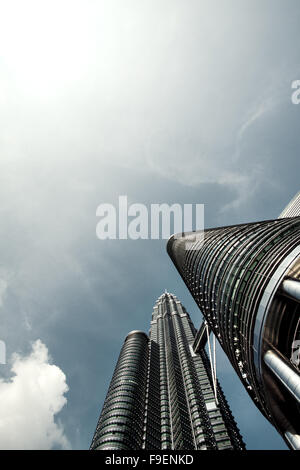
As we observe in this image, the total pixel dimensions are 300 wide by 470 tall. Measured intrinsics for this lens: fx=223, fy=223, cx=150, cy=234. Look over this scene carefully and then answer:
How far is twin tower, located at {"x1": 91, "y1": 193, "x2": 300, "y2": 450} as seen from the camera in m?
24.7

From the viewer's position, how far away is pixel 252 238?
36.2 m

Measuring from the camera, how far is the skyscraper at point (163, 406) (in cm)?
7369

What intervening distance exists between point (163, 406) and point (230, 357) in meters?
79.5

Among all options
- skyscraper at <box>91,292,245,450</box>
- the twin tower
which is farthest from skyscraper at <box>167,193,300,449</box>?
skyscraper at <box>91,292,245,450</box>

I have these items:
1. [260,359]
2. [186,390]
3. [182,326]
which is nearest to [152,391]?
[186,390]

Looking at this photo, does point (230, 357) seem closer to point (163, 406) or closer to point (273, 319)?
point (273, 319)

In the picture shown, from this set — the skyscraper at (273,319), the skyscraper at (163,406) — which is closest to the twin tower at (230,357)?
the skyscraper at (273,319)

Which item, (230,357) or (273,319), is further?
(230,357)

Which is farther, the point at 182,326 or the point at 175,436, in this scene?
the point at 182,326

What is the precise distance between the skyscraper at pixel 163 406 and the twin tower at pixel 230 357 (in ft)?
1.31

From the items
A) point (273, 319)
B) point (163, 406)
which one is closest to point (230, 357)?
point (273, 319)

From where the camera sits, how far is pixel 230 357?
1662 inches
